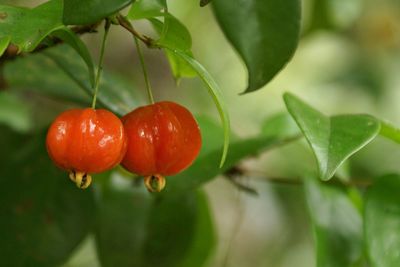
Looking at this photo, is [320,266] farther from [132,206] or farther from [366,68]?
[366,68]

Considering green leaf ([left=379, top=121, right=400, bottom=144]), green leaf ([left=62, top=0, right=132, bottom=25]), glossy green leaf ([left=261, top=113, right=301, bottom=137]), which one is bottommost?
glossy green leaf ([left=261, top=113, right=301, bottom=137])

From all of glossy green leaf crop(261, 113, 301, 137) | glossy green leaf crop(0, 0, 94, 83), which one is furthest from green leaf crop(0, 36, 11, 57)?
glossy green leaf crop(261, 113, 301, 137)

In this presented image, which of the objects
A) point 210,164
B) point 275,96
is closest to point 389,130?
point 210,164

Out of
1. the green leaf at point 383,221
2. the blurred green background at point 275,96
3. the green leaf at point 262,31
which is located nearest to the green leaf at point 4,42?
the green leaf at point 262,31

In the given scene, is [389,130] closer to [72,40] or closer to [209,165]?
[209,165]

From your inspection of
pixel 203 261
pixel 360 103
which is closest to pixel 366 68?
pixel 360 103

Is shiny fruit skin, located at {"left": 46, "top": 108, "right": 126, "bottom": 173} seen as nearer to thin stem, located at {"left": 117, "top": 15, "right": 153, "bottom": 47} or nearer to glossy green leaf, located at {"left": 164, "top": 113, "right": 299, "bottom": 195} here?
thin stem, located at {"left": 117, "top": 15, "right": 153, "bottom": 47}
